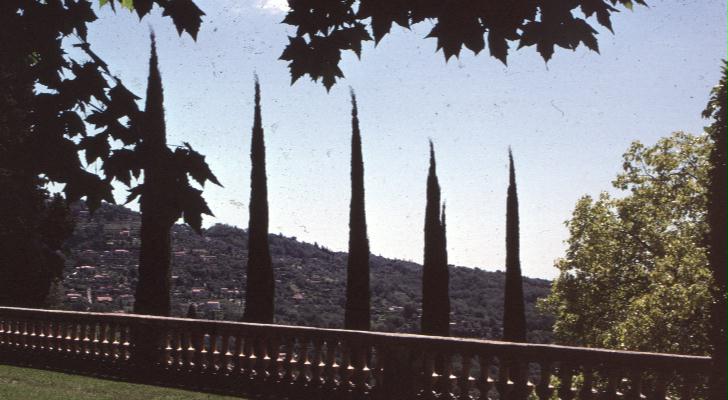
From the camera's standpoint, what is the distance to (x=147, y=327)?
1231 cm

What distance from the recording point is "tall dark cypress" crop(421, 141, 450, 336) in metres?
29.4

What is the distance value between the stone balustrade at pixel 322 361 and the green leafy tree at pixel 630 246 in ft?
51.9

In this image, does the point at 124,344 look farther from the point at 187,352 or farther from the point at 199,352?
the point at 199,352

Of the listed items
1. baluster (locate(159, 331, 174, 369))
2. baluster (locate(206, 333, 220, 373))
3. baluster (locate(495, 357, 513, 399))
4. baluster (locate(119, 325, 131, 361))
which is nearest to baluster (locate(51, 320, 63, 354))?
baluster (locate(119, 325, 131, 361))

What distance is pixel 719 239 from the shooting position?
12.7 metres

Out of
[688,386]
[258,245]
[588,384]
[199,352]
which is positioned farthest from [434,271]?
[688,386]

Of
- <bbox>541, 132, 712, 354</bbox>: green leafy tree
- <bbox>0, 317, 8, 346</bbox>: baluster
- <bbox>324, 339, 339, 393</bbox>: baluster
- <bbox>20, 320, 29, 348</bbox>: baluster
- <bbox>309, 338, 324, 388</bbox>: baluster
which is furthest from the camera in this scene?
<bbox>541, 132, 712, 354</bbox>: green leafy tree

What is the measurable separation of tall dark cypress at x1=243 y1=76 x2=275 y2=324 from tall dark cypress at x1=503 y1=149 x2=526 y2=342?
33.1ft

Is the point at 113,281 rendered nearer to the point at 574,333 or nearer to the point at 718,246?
the point at 574,333

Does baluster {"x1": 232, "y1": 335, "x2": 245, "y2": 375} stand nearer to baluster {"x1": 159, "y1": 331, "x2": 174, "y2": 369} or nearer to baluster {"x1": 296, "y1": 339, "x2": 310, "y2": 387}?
baluster {"x1": 296, "y1": 339, "x2": 310, "y2": 387}

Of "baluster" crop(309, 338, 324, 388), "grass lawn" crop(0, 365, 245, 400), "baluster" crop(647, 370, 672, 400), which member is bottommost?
"grass lawn" crop(0, 365, 245, 400)

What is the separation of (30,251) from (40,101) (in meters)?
25.0

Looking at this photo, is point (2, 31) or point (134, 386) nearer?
point (2, 31)

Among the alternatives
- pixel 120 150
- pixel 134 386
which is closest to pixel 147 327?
pixel 134 386
